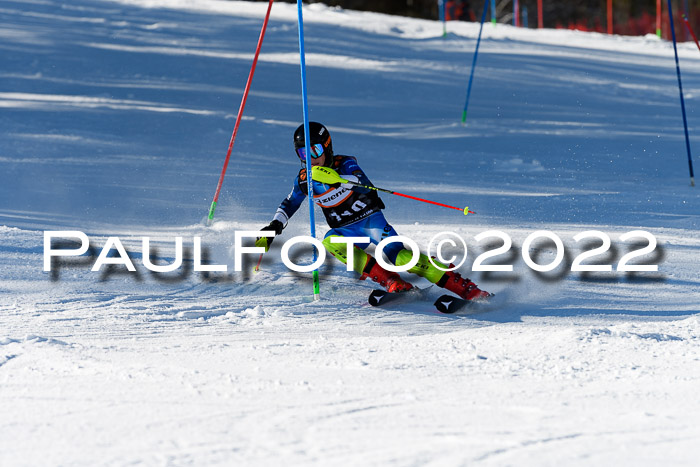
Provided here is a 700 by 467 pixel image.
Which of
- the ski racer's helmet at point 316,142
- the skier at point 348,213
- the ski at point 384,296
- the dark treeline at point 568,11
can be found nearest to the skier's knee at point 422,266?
the skier at point 348,213

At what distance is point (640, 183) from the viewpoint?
9.98 m

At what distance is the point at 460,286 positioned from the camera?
526cm

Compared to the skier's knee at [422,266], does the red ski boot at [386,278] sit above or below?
below


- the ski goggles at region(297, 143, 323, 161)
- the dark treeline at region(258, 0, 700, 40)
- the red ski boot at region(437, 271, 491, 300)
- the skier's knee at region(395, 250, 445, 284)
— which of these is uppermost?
the dark treeline at region(258, 0, 700, 40)

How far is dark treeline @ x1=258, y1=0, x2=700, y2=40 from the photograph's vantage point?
3097 centimetres

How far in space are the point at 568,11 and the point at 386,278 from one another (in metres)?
35.6

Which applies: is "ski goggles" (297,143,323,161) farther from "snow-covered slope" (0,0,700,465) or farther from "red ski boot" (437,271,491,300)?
"red ski boot" (437,271,491,300)

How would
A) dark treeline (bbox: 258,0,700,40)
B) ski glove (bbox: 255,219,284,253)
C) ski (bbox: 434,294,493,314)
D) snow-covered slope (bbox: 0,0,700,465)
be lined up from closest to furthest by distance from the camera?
snow-covered slope (bbox: 0,0,700,465)
ski (bbox: 434,294,493,314)
ski glove (bbox: 255,219,284,253)
dark treeline (bbox: 258,0,700,40)

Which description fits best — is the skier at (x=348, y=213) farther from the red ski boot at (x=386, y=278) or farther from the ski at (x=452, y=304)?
the ski at (x=452, y=304)

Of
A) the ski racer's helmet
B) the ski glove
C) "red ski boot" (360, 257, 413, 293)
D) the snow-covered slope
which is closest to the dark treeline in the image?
the snow-covered slope

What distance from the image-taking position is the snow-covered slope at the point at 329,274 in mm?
3086

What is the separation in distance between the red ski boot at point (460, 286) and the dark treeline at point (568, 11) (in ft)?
80.9

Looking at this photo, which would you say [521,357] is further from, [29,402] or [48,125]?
[48,125]

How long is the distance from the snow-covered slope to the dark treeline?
14.3 metres
